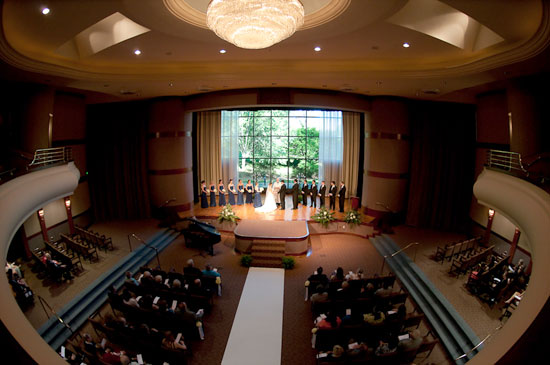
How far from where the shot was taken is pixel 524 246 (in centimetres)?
930

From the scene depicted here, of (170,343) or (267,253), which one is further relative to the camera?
(267,253)

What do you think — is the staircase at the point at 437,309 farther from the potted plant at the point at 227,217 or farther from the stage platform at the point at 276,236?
the potted plant at the point at 227,217

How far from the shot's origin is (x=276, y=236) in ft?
37.0

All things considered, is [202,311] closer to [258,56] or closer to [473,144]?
[258,56]

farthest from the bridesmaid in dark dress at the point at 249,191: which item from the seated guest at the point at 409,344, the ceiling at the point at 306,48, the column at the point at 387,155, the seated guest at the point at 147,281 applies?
the seated guest at the point at 409,344

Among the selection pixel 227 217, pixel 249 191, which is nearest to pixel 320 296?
pixel 227 217

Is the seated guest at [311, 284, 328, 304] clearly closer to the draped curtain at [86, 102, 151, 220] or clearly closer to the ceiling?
the ceiling

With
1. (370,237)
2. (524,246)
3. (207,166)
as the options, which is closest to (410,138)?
(370,237)

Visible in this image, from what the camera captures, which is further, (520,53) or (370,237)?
(370,237)

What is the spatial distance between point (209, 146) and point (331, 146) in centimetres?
674

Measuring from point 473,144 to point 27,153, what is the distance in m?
15.8

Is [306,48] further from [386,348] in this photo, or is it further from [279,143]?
→ [279,143]

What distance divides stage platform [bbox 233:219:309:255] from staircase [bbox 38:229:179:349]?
311cm

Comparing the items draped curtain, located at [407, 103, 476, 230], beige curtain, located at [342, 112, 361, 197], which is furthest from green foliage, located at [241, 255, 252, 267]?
beige curtain, located at [342, 112, 361, 197]
